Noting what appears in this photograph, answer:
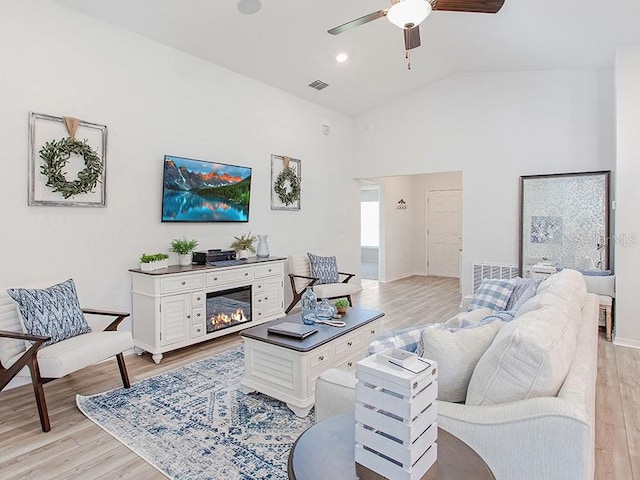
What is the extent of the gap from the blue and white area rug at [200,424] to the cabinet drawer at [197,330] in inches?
23.4

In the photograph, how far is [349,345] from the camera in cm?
323

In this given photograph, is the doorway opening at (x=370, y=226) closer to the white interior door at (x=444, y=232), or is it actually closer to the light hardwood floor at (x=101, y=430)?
the white interior door at (x=444, y=232)

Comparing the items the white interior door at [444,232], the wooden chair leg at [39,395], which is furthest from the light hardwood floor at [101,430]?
the white interior door at [444,232]

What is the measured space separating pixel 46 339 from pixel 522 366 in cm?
277

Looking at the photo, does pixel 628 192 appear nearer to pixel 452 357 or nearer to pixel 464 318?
pixel 464 318

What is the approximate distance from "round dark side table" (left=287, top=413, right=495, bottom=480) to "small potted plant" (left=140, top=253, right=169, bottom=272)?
3049 millimetres

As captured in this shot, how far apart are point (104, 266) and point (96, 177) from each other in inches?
33.3

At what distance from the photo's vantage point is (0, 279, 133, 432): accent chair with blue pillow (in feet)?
8.51

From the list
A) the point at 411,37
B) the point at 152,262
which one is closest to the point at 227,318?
the point at 152,262

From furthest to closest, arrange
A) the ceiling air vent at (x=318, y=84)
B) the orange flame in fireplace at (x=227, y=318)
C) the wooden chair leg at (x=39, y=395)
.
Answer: the ceiling air vent at (x=318, y=84)
the orange flame in fireplace at (x=227, y=318)
the wooden chair leg at (x=39, y=395)

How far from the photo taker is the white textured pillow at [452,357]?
5.21ft

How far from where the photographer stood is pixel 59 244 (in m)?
3.48

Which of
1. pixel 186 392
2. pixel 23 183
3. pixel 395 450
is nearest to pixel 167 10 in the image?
pixel 23 183

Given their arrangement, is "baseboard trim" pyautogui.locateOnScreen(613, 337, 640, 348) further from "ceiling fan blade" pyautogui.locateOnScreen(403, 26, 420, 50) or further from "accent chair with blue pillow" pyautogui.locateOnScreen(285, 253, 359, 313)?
"ceiling fan blade" pyautogui.locateOnScreen(403, 26, 420, 50)
